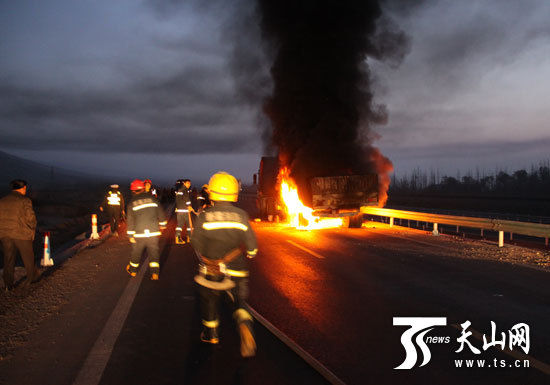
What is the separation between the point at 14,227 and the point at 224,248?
4.53 metres

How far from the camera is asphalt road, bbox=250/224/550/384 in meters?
4.04

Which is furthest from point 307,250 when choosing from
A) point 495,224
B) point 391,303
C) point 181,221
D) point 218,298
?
point 218,298

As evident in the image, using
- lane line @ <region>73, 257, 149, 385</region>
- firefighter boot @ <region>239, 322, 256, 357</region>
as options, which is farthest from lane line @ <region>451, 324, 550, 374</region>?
lane line @ <region>73, 257, 149, 385</region>

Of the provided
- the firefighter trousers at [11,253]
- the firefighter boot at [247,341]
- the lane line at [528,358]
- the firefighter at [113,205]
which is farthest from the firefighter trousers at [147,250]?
the firefighter at [113,205]

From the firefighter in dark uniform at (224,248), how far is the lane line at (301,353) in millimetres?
513

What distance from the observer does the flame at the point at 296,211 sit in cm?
1612

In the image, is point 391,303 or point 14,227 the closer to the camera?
point 391,303

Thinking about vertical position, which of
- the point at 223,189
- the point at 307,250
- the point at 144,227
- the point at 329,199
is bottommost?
the point at 307,250

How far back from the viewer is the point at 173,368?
398 centimetres

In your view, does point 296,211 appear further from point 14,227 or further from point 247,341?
point 247,341

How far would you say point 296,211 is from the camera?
1716cm

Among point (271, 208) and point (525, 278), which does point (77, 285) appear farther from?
point (271, 208)

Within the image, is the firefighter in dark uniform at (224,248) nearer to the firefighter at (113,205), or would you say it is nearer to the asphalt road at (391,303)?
the asphalt road at (391,303)

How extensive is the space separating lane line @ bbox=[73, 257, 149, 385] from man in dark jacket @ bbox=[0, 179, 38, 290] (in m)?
1.87
